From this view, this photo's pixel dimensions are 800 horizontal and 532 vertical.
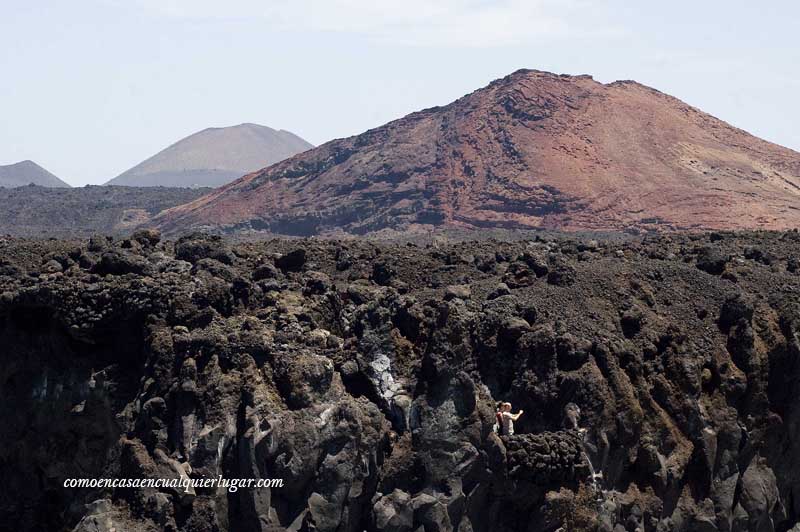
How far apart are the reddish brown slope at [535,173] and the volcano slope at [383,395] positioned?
139 ft

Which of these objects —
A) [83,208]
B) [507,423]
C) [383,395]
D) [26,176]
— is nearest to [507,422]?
[507,423]

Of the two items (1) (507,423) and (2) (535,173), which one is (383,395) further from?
(2) (535,173)

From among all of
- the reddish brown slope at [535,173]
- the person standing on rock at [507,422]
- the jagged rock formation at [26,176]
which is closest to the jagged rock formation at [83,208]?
the reddish brown slope at [535,173]

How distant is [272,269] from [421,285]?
12.9 feet

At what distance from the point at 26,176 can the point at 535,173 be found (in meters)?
127

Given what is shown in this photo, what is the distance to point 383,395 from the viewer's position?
2178 cm

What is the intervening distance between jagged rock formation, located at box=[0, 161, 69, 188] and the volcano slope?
15763 cm

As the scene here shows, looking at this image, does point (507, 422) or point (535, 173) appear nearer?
point (507, 422)

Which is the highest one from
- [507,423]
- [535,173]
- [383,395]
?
[535,173]

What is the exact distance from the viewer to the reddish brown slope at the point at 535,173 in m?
70.9

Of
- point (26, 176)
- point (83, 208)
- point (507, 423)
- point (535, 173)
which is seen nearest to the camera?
point (507, 423)

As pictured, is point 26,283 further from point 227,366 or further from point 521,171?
point 521,171

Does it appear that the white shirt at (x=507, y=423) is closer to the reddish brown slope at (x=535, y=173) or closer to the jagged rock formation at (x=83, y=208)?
the reddish brown slope at (x=535, y=173)

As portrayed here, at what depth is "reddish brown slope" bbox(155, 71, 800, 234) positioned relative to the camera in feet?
233
